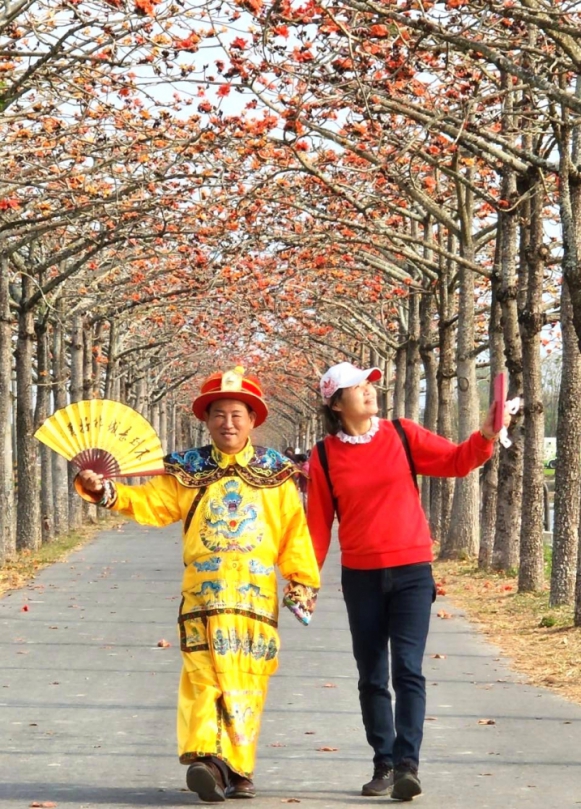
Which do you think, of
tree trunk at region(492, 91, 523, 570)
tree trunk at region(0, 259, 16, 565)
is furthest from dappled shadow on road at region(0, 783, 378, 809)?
tree trunk at region(0, 259, 16, 565)

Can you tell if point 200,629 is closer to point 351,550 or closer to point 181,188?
point 351,550

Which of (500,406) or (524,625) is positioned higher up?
(500,406)

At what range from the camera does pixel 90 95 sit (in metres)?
14.3

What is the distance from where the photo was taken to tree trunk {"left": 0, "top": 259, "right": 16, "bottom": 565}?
19.7 meters

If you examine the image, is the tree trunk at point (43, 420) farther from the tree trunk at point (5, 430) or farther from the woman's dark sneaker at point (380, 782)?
the woman's dark sneaker at point (380, 782)

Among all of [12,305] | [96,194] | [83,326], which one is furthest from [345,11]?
[83,326]

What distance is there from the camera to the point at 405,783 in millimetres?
5746

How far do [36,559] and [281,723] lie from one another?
13.4 metres

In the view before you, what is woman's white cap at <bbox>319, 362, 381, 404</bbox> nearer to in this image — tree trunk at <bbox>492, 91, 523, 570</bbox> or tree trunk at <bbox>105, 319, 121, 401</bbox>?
tree trunk at <bbox>492, 91, 523, 570</bbox>

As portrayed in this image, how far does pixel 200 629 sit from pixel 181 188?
13.5 m

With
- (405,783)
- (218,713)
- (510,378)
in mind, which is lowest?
(405,783)

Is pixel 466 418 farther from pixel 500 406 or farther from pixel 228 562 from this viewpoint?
pixel 228 562

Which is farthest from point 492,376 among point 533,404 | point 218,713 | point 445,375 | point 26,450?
point 218,713

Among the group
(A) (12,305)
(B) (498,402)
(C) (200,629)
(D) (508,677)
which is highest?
(A) (12,305)
